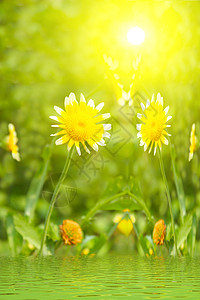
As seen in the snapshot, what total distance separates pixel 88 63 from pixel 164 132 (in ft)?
0.47

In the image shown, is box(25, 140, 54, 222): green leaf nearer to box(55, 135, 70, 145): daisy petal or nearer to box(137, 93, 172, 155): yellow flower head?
box(55, 135, 70, 145): daisy petal

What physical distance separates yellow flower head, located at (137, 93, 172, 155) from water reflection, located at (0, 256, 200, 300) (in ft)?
0.53

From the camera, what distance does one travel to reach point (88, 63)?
582 mm

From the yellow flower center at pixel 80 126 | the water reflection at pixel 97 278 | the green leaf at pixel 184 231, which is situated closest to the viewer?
the water reflection at pixel 97 278

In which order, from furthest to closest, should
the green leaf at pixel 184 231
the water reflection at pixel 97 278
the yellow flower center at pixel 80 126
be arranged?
1. the green leaf at pixel 184 231
2. the yellow flower center at pixel 80 126
3. the water reflection at pixel 97 278

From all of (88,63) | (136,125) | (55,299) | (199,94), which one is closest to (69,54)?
(88,63)

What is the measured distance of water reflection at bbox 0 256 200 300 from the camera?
1.02 ft

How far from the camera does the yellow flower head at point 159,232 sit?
0.64 metres

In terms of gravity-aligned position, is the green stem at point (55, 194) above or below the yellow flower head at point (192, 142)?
below

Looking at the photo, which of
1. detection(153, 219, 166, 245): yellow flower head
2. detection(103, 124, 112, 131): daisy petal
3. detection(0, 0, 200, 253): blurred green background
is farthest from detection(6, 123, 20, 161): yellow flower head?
detection(153, 219, 166, 245): yellow flower head

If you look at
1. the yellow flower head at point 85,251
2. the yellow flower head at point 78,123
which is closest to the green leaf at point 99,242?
the yellow flower head at point 85,251

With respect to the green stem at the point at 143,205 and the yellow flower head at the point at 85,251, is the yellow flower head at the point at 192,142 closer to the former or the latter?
the green stem at the point at 143,205

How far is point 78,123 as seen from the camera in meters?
0.56

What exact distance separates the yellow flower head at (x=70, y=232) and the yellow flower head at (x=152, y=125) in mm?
140
